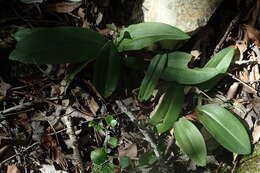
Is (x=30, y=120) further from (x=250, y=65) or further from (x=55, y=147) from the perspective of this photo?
(x=250, y=65)

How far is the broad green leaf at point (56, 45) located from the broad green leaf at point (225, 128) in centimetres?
55

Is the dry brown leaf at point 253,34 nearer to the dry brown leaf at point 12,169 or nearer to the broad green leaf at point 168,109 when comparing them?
the broad green leaf at point 168,109

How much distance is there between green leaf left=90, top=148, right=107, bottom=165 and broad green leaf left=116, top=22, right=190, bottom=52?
455mm

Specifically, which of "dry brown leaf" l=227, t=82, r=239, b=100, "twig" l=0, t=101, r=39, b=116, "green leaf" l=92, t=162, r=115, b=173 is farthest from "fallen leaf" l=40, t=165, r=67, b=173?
"dry brown leaf" l=227, t=82, r=239, b=100

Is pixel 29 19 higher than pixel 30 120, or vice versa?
pixel 29 19

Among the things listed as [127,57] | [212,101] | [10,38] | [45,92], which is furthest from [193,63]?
[10,38]

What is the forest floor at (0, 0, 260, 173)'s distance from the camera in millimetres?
1762

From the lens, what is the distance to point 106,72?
1740mm

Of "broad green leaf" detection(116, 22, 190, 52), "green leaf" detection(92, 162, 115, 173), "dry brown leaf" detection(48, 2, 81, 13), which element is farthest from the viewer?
"dry brown leaf" detection(48, 2, 81, 13)

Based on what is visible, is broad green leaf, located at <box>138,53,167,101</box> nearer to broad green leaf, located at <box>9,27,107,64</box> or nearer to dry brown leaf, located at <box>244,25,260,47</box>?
broad green leaf, located at <box>9,27,107,64</box>

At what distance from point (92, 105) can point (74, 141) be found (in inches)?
7.5

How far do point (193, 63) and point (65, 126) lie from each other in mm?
685

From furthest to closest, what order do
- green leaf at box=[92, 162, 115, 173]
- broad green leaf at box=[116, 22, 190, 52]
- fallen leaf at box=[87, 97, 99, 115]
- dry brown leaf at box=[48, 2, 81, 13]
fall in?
dry brown leaf at box=[48, 2, 81, 13] → fallen leaf at box=[87, 97, 99, 115] → broad green leaf at box=[116, 22, 190, 52] → green leaf at box=[92, 162, 115, 173]

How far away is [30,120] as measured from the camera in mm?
1819
